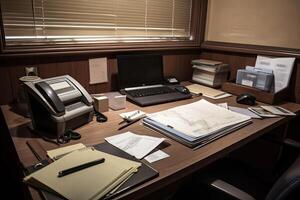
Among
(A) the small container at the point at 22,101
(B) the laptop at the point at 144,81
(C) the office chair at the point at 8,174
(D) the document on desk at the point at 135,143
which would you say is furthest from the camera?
(B) the laptop at the point at 144,81

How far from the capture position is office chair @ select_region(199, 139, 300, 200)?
672 mm

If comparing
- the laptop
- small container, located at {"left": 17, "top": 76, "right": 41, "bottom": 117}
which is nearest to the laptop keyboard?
the laptop

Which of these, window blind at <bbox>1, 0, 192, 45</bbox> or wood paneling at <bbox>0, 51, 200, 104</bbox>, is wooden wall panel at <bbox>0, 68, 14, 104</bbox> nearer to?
wood paneling at <bbox>0, 51, 200, 104</bbox>

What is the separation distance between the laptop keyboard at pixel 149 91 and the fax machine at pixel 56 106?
1.33ft

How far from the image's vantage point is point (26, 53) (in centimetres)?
126

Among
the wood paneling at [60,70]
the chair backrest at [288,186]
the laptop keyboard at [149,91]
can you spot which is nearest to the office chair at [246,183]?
the chair backrest at [288,186]

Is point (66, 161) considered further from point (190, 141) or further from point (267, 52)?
point (267, 52)

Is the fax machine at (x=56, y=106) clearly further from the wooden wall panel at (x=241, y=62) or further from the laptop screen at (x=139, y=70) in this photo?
Result: the wooden wall panel at (x=241, y=62)

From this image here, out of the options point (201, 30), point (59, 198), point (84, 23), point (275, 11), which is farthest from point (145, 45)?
point (59, 198)

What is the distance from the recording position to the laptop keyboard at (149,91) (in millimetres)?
1476

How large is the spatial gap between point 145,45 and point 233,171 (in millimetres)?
964

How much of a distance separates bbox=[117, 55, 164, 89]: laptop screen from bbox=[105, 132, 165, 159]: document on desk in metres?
0.60

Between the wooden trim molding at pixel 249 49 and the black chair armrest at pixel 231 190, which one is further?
the wooden trim molding at pixel 249 49

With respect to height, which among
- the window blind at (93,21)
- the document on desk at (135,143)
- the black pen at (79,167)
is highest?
the window blind at (93,21)
